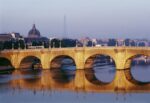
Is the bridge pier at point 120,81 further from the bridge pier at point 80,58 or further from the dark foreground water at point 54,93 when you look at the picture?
the bridge pier at point 80,58

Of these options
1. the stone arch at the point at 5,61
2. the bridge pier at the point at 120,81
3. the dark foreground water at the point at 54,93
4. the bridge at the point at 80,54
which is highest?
the bridge at the point at 80,54

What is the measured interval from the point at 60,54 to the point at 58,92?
15.8 meters

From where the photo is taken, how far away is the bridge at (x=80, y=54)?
42750 mm

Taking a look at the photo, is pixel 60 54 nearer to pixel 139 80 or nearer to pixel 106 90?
pixel 139 80

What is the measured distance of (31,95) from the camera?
2942cm

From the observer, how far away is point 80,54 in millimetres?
45375

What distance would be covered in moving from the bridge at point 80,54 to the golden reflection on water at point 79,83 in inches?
62.8

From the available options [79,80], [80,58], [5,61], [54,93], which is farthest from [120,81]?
[5,61]

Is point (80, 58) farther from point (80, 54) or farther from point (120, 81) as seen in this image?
point (120, 81)

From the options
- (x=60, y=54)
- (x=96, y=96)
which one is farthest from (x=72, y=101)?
(x=60, y=54)

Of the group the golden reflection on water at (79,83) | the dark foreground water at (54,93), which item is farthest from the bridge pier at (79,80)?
the dark foreground water at (54,93)

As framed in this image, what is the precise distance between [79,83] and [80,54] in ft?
32.3

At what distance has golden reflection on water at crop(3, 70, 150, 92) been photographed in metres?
32.6

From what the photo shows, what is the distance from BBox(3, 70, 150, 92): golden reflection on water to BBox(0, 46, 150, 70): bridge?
1596 millimetres
